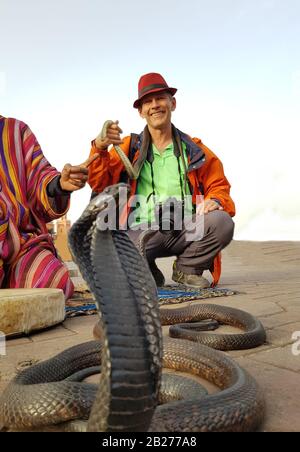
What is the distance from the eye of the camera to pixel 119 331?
0.88 m

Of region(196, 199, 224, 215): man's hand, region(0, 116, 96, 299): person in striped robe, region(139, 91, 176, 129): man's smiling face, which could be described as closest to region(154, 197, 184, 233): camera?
region(196, 199, 224, 215): man's hand

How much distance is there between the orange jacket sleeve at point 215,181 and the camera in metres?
4.68

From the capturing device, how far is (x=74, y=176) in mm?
2754

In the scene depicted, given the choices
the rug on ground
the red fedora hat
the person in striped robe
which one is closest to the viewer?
the person in striped robe

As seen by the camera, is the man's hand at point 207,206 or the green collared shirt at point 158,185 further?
the green collared shirt at point 158,185

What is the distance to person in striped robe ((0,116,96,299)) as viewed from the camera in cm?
309

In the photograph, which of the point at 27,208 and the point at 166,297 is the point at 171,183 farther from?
the point at 27,208

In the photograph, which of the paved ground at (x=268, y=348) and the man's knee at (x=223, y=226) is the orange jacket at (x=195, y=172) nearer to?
the man's knee at (x=223, y=226)

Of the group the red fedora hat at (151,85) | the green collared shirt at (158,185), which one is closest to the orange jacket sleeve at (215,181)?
the green collared shirt at (158,185)

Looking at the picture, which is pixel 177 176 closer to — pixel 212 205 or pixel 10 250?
pixel 212 205

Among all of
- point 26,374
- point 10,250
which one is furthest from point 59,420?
point 10,250

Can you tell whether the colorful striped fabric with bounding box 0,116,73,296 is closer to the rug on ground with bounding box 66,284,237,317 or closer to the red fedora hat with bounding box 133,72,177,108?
the rug on ground with bounding box 66,284,237,317

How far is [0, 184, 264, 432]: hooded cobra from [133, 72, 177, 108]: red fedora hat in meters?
3.68

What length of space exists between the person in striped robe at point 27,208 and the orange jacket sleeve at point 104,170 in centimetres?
90
